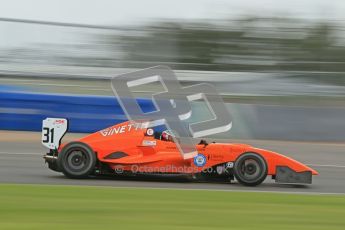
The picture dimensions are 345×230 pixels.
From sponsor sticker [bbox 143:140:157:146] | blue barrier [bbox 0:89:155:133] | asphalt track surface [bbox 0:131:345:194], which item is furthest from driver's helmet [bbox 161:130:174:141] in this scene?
blue barrier [bbox 0:89:155:133]

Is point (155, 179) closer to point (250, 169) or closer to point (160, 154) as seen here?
point (160, 154)

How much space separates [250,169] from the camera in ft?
29.2

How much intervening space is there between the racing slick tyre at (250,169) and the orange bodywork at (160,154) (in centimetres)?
10

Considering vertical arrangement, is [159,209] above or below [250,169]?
below

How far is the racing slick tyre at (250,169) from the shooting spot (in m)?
8.76

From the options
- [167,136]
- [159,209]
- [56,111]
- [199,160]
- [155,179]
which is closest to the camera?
[159,209]

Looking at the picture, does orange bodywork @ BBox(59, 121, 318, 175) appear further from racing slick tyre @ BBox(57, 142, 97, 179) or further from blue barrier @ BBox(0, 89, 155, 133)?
blue barrier @ BBox(0, 89, 155, 133)

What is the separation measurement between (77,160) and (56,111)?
6.95 metres

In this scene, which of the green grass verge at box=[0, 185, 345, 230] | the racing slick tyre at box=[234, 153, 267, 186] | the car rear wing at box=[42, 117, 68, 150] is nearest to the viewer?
the green grass verge at box=[0, 185, 345, 230]

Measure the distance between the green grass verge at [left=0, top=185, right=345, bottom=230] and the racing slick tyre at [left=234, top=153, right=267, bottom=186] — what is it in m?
0.69

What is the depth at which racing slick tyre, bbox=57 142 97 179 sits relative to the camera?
29.2ft

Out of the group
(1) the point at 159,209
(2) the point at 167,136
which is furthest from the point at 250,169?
(1) the point at 159,209

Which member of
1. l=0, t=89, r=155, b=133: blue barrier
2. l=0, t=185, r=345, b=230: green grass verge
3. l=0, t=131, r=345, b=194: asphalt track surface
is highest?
l=0, t=89, r=155, b=133: blue barrier

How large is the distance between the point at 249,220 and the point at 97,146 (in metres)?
3.24
